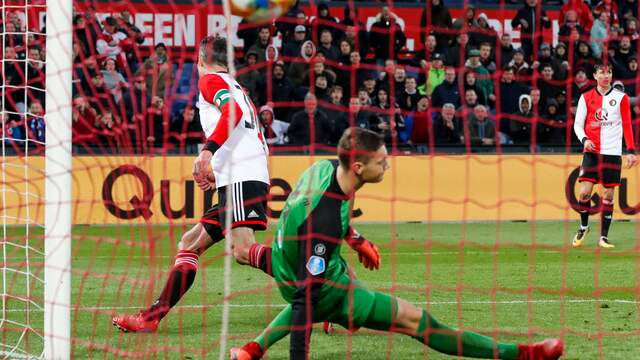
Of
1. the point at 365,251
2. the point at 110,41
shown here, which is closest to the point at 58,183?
the point at 365,251

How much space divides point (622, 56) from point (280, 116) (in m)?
5.60

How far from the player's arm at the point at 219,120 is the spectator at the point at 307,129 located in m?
8.44

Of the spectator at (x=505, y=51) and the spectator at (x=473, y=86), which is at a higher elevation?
the spectator at (x=505, y=51)

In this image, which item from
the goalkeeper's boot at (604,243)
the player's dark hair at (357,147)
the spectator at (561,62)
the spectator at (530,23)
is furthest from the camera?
the spectator at (530,23)

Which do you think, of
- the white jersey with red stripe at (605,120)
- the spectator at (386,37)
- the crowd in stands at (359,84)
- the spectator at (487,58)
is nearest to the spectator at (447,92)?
the crowd in stands at (359,84)

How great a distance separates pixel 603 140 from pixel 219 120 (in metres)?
7.65

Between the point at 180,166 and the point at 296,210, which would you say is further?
the point at 180,166

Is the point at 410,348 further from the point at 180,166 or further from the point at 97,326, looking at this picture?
the point at 180,166

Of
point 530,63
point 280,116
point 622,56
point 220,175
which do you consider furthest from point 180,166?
point 220,175

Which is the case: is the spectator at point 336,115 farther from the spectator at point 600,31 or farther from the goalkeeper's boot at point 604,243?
the spectator at point 600,31

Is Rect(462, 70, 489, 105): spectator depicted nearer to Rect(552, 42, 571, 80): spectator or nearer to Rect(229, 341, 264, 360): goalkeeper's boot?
Rect(552, 42, 571, 80): spectator

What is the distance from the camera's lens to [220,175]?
7.52m

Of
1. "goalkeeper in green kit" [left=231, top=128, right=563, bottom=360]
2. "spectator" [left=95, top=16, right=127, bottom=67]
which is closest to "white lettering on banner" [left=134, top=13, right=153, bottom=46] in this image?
"spectator" [left=95, top=16, right=127, bottom=67]

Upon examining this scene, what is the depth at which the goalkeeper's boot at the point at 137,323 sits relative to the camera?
7.48 m
